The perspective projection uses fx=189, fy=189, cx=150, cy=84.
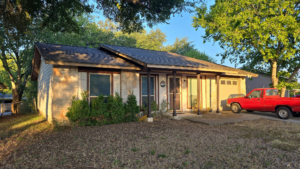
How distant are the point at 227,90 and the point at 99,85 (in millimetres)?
9412

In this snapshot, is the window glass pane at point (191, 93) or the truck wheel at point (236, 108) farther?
the window glass pane at point (191, 93)

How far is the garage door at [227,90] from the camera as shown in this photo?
1361 centimetres

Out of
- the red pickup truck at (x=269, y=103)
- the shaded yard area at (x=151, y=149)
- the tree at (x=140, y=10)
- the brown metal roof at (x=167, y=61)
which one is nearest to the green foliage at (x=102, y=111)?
the shaded yard area at (x=151, y=149)

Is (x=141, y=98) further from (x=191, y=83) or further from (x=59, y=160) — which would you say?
(x=59, y=160)

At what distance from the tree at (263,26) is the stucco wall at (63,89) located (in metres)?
11.2

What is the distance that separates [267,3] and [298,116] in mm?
7723

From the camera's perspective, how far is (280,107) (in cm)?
1001

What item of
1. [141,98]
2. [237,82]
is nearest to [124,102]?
[141,98]

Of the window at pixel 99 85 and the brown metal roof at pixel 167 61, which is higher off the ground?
the brown metal roof at pixel 167 61

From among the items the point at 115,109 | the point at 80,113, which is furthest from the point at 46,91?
the point at 115,109

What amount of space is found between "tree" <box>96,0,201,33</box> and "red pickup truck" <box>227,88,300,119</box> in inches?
251

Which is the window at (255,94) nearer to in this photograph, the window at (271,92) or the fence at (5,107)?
the window at (271,92)

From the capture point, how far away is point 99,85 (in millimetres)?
9047

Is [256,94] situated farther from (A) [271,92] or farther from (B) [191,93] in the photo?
(B) [191,93]
